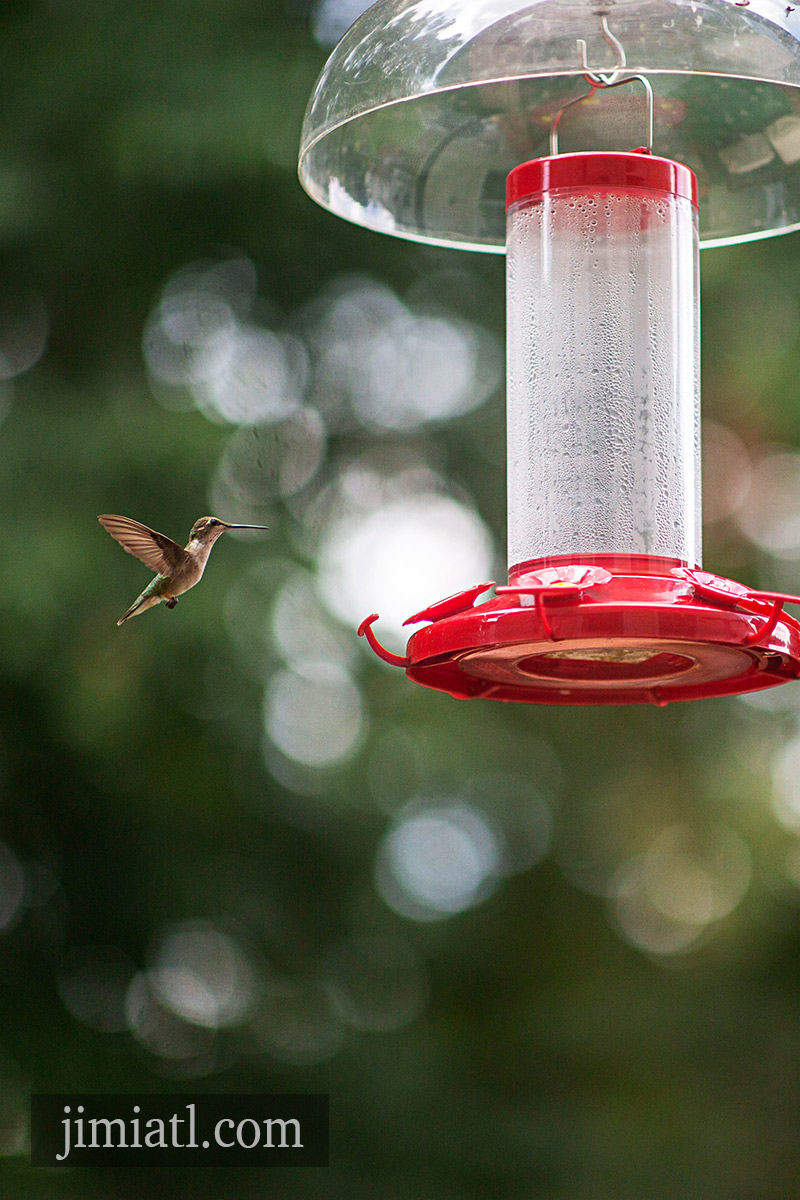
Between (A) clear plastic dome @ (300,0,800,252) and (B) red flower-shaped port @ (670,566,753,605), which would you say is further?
(A) clear plastic dome @ (300,0,800,252)

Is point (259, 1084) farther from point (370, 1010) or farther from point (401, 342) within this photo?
point (401, 342)

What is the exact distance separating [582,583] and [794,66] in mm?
807

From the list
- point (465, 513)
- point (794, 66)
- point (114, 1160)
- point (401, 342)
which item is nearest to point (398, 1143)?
point (114, 1160)

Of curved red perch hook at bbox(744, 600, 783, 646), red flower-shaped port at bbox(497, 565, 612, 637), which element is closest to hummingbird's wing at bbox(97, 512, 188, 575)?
red flower-shaped port at bbox(497, 565, 612, 637)

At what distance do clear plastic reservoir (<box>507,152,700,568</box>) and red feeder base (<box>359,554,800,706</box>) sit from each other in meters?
0.09

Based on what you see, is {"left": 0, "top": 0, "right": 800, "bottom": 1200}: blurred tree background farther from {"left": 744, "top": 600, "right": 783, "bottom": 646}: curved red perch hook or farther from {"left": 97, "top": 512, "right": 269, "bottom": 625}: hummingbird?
{"left": 744, "top": 600, "right": 783, "bottom": 646}: curved red perch hook

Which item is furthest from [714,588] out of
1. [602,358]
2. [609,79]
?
[609,79]

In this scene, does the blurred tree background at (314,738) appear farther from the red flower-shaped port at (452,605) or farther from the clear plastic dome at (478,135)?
the red flower-shaped port at (452,605)

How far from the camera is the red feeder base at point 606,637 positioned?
1799 millimetres

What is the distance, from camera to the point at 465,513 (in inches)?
231

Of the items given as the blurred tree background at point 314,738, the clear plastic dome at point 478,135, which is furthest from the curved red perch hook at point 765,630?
the blurred tree background at point 314,738

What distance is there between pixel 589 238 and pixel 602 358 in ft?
0.62

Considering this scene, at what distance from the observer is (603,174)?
2180 millimetres

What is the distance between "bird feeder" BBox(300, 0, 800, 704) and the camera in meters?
1.91
